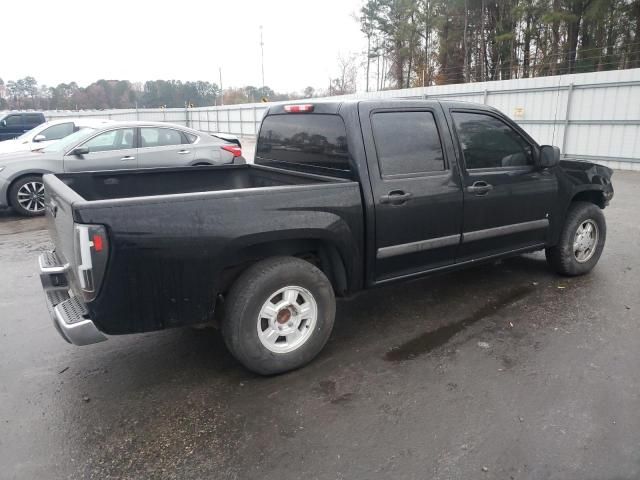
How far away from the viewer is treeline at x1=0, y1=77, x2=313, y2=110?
59.3 metres

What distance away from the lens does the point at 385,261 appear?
12.3ft

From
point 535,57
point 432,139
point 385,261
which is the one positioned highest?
point 535,57

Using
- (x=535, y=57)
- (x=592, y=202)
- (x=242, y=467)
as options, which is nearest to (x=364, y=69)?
(x=535, y=57)

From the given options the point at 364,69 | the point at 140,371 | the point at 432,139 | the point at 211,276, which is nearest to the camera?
the point at 211,276

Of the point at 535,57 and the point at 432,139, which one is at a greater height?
the point at 535,57

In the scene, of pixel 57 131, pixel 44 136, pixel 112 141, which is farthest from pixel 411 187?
pixel 57 131

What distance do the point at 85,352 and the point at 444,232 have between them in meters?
2.96

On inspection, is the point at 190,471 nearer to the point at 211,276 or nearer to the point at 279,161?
the point at 211,276

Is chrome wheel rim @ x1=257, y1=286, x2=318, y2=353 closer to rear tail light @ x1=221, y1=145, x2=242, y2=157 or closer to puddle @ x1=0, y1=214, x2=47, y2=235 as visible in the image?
puddle @ x1=0, y1=214, x2=47, y2=235

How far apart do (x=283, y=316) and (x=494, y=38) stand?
3008cm

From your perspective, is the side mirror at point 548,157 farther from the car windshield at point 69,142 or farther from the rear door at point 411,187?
the car windshield at point 69,142

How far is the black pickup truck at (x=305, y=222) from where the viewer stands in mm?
2787

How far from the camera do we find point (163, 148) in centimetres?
922

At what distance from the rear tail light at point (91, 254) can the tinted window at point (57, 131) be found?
8986mm
